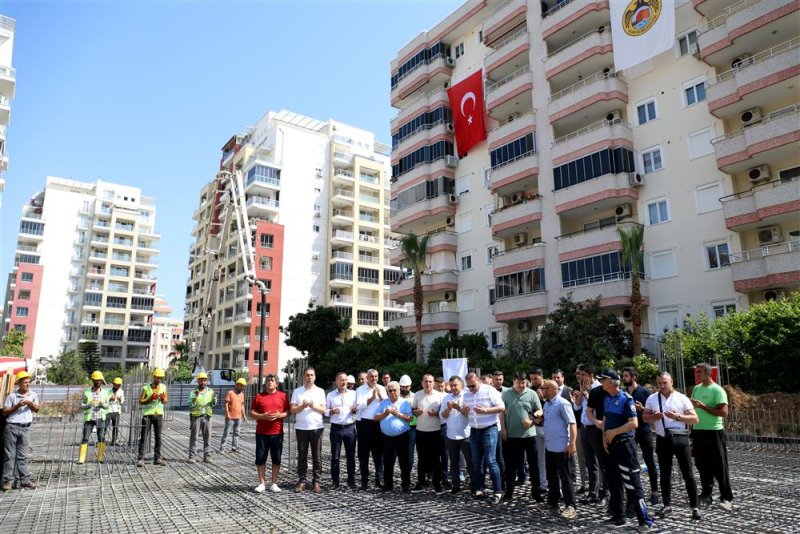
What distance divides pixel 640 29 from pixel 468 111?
45.3 ft

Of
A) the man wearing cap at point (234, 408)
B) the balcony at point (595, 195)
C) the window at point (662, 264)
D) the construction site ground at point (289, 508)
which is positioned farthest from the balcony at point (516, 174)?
the construction site ground at point (289, 508)

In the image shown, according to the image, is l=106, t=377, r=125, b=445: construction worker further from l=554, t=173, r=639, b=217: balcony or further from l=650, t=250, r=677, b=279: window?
l=650, t=250, r=677, b=279: window

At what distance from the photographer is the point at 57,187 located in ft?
336

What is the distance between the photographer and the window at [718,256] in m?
27.8

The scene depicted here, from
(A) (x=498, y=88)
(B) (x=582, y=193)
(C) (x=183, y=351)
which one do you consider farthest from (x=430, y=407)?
(C) (x=183, y=351)

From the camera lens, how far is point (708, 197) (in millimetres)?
28766

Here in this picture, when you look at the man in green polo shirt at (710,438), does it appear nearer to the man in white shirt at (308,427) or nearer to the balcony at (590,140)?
the man in white shirt at (308,427)

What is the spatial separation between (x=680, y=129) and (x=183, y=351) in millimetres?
71745

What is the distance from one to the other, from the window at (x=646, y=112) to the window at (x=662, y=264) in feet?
25.4

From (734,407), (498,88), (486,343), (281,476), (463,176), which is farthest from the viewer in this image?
(463,176)

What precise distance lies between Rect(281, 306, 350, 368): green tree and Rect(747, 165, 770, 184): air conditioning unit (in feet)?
106

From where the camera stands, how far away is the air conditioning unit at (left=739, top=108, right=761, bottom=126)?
2728cm

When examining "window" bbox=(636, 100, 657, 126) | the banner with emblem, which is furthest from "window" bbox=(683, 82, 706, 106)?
the banner with emblem

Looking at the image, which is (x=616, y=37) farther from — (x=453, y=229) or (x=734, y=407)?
(x=734, y=407)
